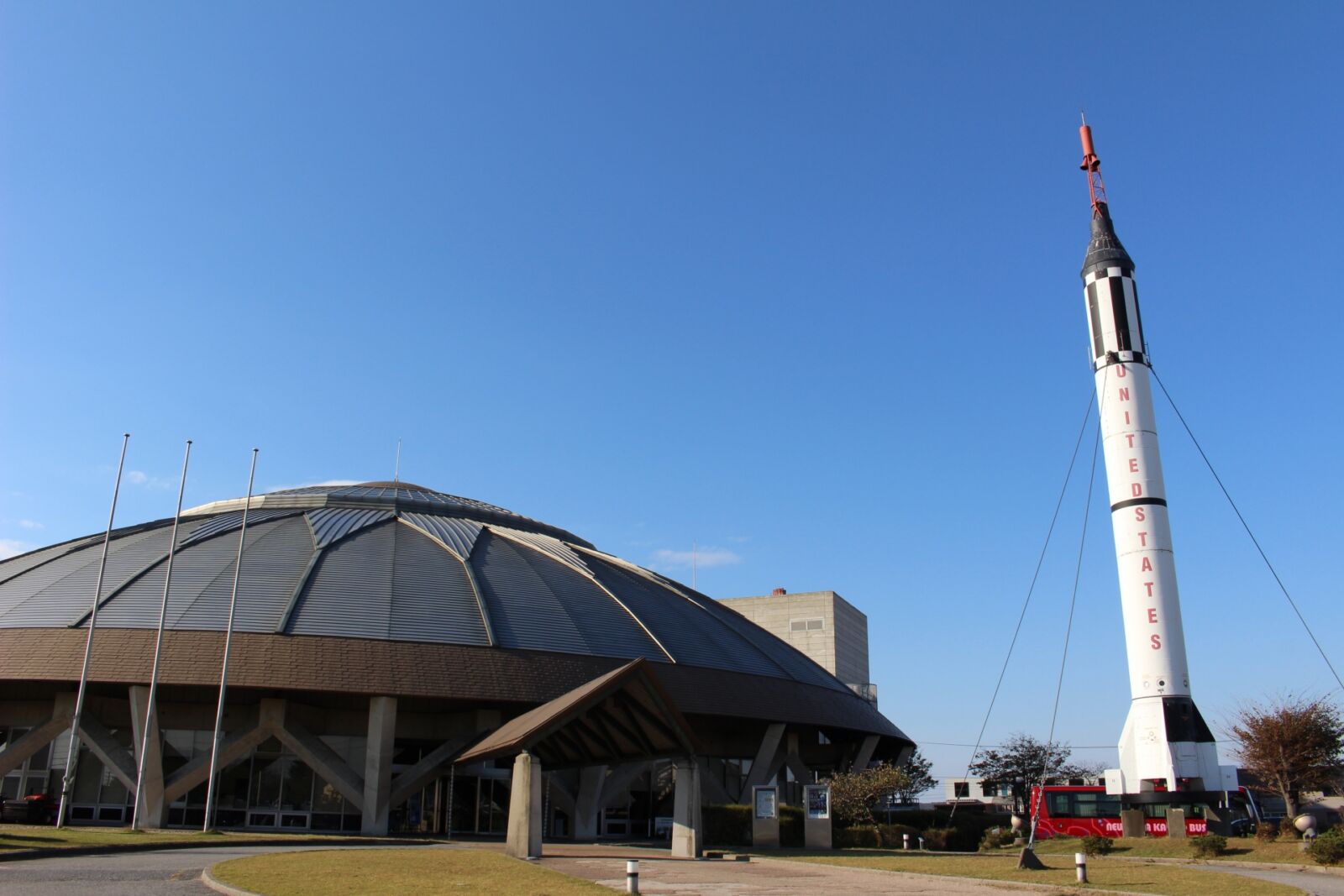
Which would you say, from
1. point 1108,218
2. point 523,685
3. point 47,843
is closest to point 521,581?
point 523,685

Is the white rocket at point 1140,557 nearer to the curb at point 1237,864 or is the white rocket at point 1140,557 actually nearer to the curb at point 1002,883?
the curb at point 1237,864

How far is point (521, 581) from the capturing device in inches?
1703

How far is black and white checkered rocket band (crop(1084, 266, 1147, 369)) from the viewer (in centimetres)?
4806

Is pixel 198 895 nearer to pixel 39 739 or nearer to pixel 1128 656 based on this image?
pixel 39 739

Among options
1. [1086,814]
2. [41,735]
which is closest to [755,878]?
[1086,814]

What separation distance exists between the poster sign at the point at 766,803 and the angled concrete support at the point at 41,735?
24243mm

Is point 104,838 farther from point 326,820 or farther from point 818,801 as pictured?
point 818,801

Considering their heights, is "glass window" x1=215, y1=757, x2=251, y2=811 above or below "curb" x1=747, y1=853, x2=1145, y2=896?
above

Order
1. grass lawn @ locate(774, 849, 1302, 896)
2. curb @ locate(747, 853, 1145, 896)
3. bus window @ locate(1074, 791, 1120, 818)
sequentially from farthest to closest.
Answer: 1. bus window @ locate(1074, 791, 1120, 818)
2. grass lawn @ locate(774, 849, 1302, 896)
3. curb @ locate(747, 853, 1145, 896)

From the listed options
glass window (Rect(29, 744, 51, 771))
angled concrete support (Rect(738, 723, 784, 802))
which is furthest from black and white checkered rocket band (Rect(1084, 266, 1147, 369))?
glass window (Rect(29, 744, 51, 771))

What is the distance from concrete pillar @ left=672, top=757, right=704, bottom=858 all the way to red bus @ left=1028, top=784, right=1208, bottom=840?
17658 mm

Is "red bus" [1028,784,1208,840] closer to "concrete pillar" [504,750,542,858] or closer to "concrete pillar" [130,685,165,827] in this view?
"concrete pillar" [504,750,542,858]

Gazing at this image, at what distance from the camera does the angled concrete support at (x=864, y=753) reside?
1948 inches

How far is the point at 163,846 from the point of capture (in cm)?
2580
